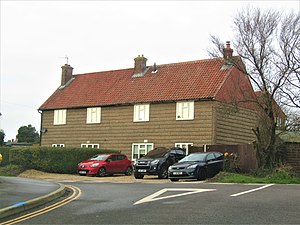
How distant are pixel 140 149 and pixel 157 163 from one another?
1027cm

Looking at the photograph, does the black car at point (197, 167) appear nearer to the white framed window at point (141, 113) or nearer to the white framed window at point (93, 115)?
the white framed window at point (141, 113)

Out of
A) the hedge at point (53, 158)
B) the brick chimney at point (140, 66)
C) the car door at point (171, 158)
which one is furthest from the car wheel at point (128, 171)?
the brick chimney at point (140, 66)

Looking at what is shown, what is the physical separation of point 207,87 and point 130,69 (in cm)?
990

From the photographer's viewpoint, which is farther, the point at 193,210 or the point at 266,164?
the point at 266,164

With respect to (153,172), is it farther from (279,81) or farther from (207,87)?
(207,87)

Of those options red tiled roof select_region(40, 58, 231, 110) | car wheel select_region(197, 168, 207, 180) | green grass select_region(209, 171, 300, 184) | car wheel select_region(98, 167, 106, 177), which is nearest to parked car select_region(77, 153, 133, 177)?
car wheel select_region(98, 167, 106, 177)

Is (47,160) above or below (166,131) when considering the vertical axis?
below

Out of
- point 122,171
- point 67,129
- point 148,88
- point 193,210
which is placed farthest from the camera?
point 67,129

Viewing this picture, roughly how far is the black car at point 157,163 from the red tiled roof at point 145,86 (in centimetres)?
733

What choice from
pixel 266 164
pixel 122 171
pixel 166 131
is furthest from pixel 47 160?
pixel 266 164

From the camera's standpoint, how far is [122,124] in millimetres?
36438

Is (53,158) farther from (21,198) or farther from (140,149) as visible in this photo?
(21,198)

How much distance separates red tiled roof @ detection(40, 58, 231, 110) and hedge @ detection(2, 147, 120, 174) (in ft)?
23.0

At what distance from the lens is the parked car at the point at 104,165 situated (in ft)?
92.9
